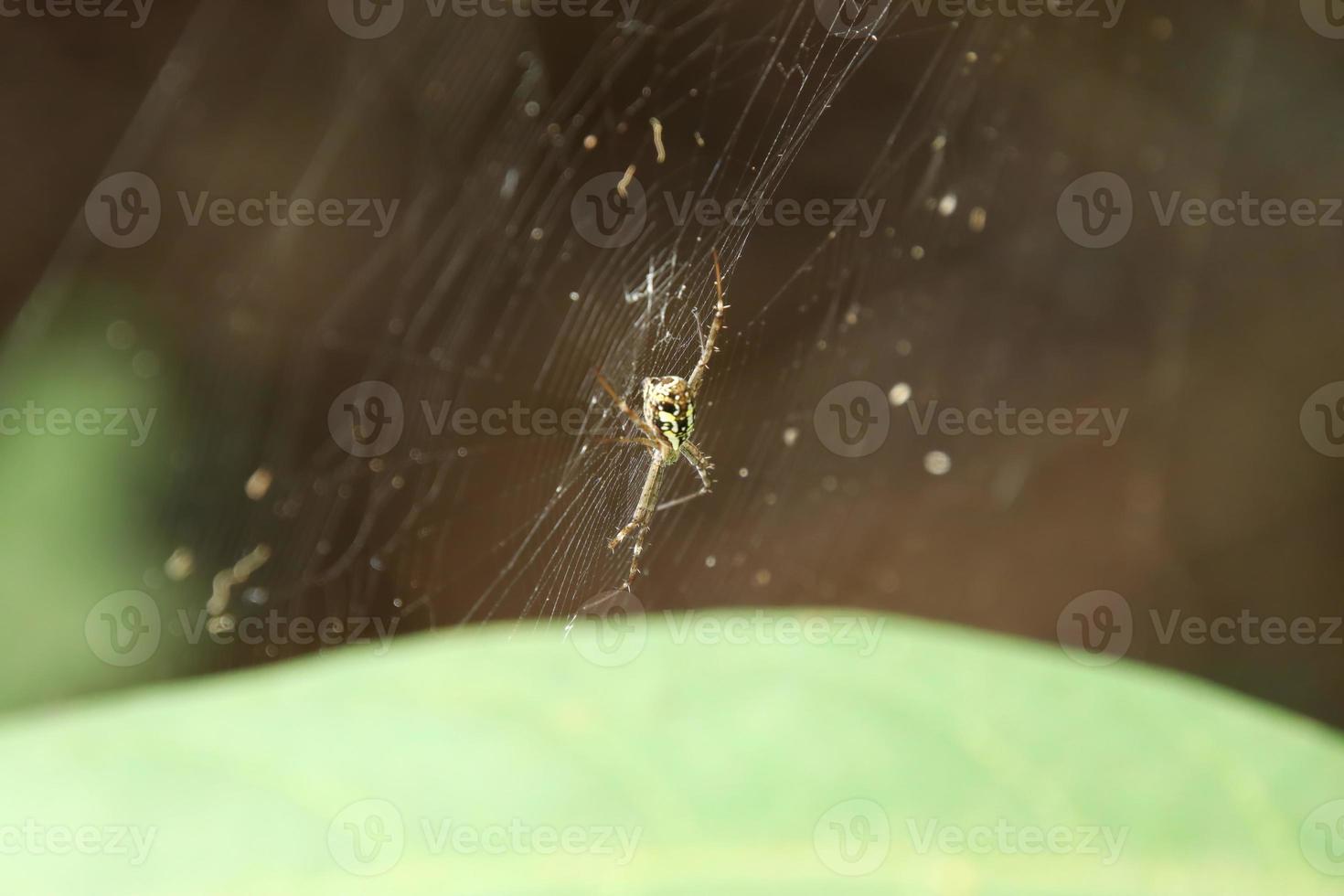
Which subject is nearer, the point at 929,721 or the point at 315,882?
the point at 315,882

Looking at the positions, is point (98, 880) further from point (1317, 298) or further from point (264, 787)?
point (1317, 298)

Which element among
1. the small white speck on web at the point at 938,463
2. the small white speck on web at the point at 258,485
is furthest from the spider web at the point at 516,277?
the small white speck on web at the point at 938,463

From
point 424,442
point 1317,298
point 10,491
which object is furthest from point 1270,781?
point 10,491

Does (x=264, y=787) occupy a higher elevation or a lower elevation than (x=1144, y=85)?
lower

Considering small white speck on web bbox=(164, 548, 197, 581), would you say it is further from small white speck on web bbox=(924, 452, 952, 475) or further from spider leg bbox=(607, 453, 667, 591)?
small white speck on web bbox=(924, 452, 952, 475)

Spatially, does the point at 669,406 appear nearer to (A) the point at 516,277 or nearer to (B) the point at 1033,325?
(A) the point at 516,277

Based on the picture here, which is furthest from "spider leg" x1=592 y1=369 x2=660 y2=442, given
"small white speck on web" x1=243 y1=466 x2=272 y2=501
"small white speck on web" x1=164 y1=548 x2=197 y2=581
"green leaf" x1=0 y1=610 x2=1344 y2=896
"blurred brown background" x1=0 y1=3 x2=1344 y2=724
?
"small white speck on web" x1=243 y1=466 x2=272 y2=501

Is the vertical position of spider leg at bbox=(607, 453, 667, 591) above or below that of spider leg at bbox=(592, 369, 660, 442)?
below
